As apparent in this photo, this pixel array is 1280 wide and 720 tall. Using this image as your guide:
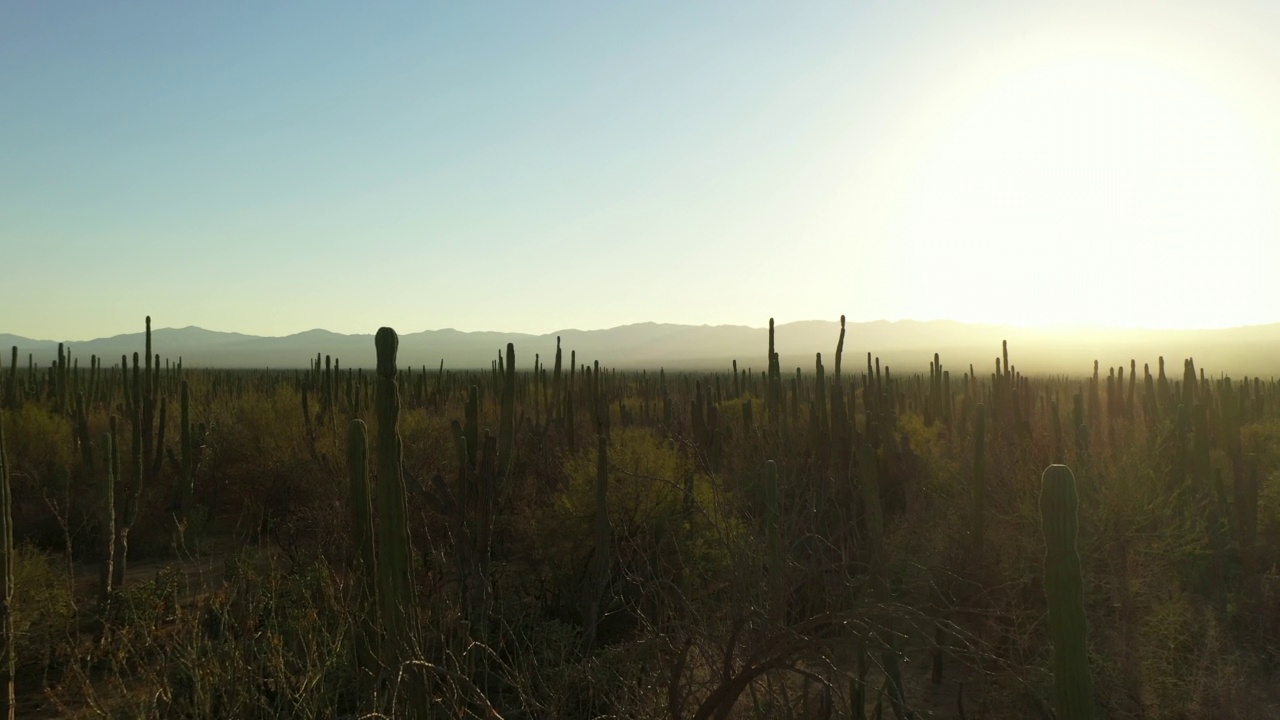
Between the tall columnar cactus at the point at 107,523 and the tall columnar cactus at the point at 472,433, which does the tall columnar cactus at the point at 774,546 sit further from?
the tall columnar cactus at the point at 107,523

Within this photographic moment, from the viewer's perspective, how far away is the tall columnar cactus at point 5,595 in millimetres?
6309

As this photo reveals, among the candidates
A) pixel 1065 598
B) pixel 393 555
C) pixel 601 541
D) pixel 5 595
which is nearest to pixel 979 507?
pixel 601 541

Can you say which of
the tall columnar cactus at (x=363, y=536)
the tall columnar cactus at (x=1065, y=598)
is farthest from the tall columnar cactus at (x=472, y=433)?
the tall columnar cactus at (x=1065, y=598)

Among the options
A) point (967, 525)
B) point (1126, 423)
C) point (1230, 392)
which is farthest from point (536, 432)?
point (1230, 392)

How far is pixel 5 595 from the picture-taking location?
6430 millimetres

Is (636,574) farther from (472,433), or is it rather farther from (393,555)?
(472,433)

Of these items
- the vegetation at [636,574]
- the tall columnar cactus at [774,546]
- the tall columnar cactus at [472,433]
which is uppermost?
the tall columnar cactus at [472,433]

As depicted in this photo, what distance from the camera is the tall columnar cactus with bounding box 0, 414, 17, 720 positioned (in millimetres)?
6309

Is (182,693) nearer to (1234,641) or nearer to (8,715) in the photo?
(8,715)

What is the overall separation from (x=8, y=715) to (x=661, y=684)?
17.2 feet

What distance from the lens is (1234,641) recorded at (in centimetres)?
869

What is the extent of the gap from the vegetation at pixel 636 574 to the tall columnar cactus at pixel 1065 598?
13 millimetres

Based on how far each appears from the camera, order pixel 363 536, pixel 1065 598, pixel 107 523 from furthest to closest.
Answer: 1. pixel 107 523
2. pixel 363 536
3. pixel 1065 598

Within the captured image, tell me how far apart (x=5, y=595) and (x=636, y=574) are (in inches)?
194
